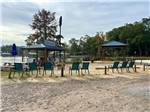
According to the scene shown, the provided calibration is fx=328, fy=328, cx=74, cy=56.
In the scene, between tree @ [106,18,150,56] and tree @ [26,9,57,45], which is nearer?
tree @ [26,9,57,45]

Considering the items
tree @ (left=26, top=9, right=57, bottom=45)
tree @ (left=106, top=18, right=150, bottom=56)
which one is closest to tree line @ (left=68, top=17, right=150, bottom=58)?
tree @ (left=106, top=18, right=150, bottom=56)

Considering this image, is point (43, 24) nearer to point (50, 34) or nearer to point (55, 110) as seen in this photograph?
point (50, 34)

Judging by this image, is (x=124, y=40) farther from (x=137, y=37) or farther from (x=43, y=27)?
(x=43, y=27)

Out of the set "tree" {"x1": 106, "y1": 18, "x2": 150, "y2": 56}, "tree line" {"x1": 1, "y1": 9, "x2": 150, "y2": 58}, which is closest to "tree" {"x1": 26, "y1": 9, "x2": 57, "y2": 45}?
"tree line" {"x1": 1, "y1": 9, "x2": 150, "y2": 58}

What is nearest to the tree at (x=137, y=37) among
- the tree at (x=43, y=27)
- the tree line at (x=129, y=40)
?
the tree line at (x=129, y=40)

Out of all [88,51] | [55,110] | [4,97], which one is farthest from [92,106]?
[88,51]

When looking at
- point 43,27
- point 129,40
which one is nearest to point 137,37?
point 129,40

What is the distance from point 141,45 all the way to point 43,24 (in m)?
26.8

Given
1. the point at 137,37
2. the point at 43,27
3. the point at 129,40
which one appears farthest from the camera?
the point at 129,40

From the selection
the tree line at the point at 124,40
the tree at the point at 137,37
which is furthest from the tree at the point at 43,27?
the tree at the point at 137,37

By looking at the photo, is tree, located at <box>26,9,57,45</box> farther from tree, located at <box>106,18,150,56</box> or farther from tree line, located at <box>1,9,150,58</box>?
tree, located at <box>106,18,150,56</box>

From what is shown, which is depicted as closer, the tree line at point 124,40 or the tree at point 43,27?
the tree at point 43,27

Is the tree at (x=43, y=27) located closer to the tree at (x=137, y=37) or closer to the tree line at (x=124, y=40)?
the tree line at (x=124, y=40)

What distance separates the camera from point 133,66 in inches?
909
